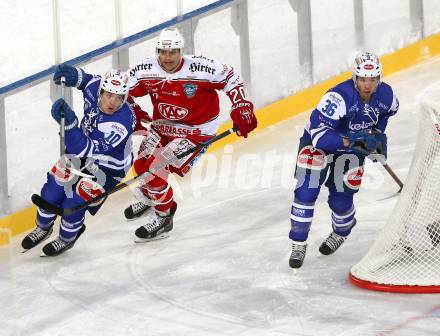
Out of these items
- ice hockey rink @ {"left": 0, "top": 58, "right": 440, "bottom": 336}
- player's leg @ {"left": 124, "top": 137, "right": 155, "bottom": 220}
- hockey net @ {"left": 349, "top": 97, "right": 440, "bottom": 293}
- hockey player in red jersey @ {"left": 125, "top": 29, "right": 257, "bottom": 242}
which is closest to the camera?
ice hockey rink @ {"left": 0, "top": 58, "right": 440, "bottom": 336}

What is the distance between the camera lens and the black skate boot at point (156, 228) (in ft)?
20.6

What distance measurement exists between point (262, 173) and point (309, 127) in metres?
1.66

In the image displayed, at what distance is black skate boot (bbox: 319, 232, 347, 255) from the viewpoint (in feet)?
19.2

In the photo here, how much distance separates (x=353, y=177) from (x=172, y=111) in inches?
45.0

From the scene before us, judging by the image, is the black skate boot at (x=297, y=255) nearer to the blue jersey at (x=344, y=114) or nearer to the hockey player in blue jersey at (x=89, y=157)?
the blue jersey at (x=344, y=114)

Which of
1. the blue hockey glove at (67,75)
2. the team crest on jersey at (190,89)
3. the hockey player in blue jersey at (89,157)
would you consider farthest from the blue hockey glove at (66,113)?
the team crest on jersey at (190,89)

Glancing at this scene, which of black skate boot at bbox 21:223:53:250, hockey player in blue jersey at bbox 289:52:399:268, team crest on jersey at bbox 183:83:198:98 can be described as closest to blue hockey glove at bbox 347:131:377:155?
hockey player in blue jersey at bbox 289:52:399:268

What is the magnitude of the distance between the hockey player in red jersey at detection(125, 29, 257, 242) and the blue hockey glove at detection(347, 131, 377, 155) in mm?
791

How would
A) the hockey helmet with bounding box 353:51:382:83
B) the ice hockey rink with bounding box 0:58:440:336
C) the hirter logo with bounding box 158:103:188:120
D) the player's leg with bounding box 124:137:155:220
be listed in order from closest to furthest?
the ice hockey rink with bounding box 0:58:440:336, the hockey helmet with bounding box 353:51:382:83, the hirter logo with bounding box 158:103:188:120, the player's leg with bounding box 124:137:155:220

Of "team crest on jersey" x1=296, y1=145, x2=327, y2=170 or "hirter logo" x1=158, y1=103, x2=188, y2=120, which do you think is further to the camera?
"hirter logo" x1=158, y1=103, x2=188, y2=120

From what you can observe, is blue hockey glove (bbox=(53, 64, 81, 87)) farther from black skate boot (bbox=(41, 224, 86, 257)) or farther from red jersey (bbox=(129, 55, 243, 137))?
black skate boot (bbox=(41, 224, 86, 257))

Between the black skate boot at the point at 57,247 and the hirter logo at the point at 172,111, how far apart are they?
29.1 inches

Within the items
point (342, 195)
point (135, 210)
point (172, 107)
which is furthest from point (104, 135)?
point (342, 195)

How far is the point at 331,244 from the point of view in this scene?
585 cm
